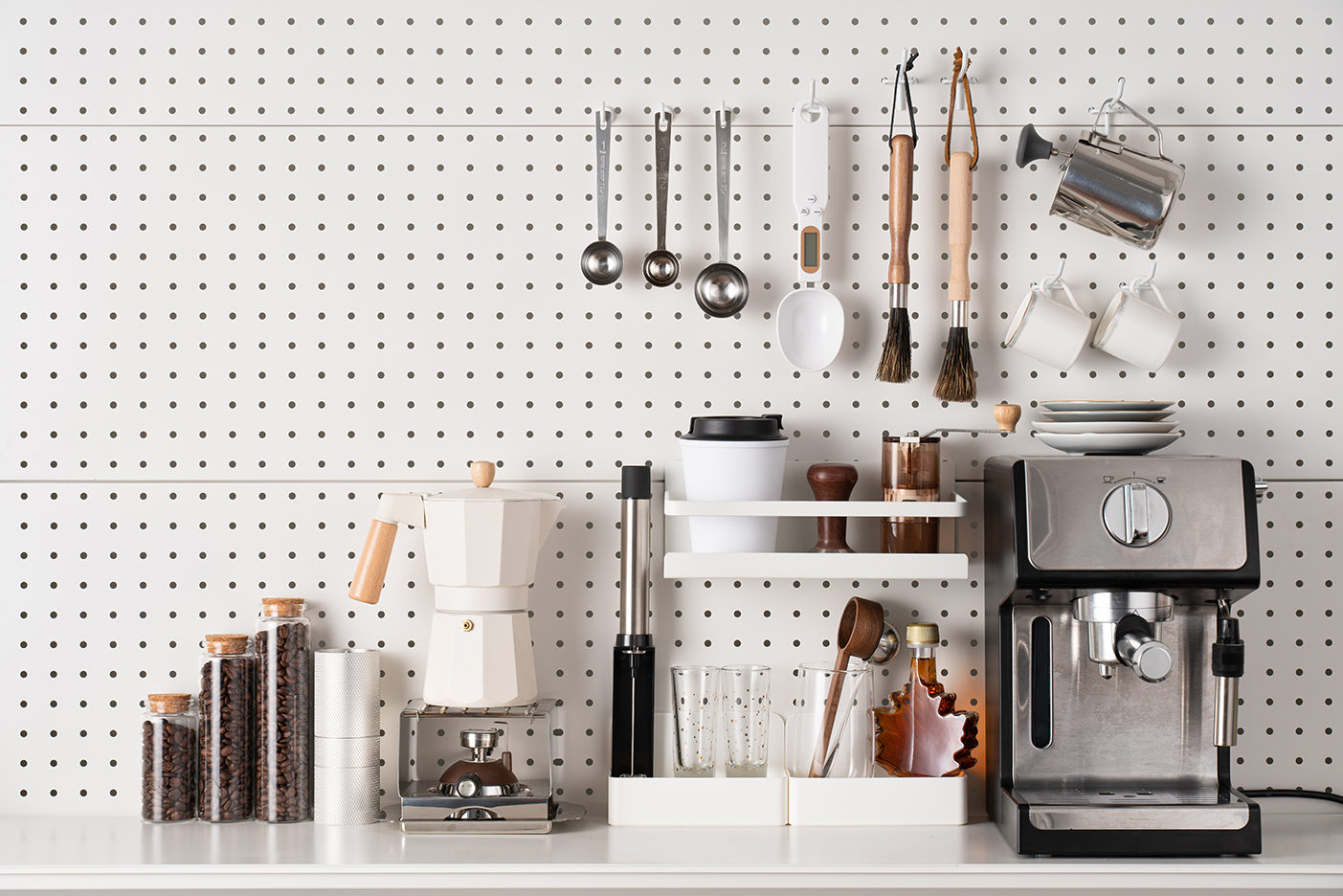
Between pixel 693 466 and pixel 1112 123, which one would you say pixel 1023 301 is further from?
pixel 693 466

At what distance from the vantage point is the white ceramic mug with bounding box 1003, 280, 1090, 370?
140 cm

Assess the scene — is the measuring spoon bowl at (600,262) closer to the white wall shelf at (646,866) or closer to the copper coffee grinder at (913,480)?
the copper coffee grinder at (913,480)

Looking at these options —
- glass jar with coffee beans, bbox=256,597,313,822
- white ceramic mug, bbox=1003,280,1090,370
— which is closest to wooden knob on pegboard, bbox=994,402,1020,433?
white ceramic mug, bbox=1003,280,1090,370

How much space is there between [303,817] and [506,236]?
871 millimetres

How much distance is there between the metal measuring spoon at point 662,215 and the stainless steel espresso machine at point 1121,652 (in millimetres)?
540

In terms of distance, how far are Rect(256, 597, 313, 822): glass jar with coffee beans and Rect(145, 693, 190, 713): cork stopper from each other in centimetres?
10

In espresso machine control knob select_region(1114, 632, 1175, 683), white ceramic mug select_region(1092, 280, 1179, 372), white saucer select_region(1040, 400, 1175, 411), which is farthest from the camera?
white ceramic mug select_region(1092, 280, 1179, 372)

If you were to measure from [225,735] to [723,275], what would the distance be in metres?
0.95

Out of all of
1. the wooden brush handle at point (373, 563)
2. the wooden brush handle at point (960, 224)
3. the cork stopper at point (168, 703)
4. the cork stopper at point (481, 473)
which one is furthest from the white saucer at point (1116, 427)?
the cork stopper at point (168, 703)

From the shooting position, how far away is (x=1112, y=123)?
145 cm

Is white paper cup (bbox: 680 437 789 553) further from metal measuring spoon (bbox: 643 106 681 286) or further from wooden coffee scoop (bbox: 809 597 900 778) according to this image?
metal measuring spoon (bbox: 643 106 681 286)

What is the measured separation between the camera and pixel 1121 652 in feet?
4.00

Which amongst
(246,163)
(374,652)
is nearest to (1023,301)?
(374,652)

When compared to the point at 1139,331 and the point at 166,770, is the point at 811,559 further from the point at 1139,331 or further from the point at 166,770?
the point at 166,770
